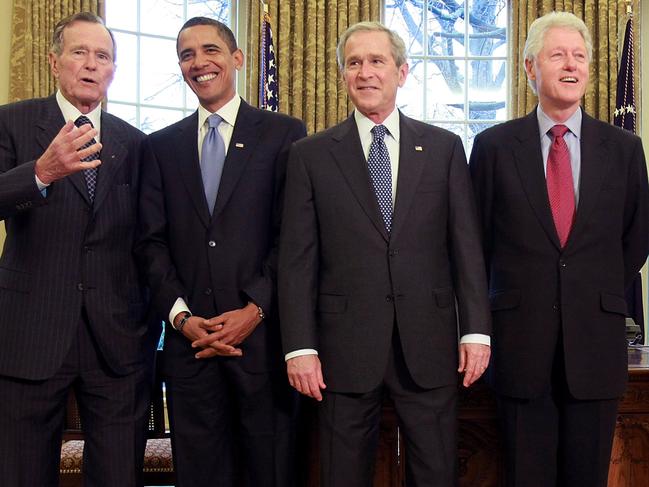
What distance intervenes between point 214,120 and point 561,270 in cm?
124

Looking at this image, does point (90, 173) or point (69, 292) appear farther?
point (90, 173)

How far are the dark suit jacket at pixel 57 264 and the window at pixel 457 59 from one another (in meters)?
5.04

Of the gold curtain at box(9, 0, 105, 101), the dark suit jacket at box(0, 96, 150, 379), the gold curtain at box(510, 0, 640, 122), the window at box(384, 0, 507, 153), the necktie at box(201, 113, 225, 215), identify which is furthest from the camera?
the window at box(384, 0, 507, 153)

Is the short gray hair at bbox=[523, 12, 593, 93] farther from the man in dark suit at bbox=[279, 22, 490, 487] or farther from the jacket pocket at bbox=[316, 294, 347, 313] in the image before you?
the jacket pocket at bbox=[316, 294, 347, 313]

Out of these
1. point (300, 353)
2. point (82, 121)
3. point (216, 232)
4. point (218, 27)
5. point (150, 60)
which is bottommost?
point (300, 353)

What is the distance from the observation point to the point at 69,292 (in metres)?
2.52

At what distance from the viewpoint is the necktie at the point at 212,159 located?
271cm

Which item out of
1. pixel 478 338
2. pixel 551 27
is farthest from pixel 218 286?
pixel 551 27

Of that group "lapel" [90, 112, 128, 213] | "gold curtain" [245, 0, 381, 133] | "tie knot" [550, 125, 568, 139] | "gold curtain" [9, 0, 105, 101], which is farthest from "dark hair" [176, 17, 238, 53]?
"gold curtain" [245, 0, 381, 133]

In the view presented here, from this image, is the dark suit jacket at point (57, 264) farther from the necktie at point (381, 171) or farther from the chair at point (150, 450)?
→ the necktie at point (381, 171)

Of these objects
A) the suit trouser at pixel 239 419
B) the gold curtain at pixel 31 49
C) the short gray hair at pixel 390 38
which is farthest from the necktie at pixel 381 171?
the gold curtain at pixel 31 49

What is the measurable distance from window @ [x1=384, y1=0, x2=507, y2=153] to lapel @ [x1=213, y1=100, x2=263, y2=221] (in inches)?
184

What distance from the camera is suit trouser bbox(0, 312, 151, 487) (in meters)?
2.45

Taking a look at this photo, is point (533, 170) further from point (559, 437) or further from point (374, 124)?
point (559, 437)
